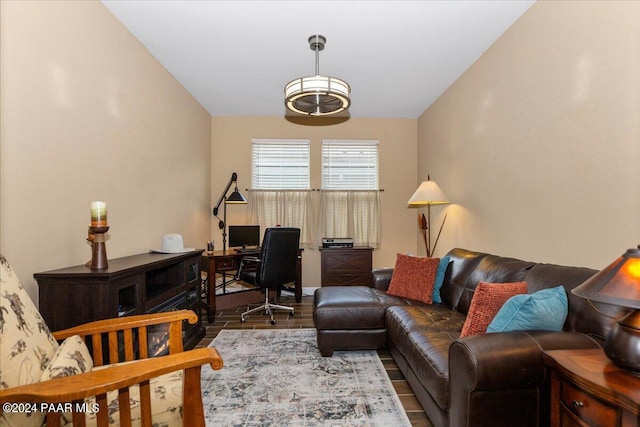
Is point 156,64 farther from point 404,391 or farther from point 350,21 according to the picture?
point 404,391

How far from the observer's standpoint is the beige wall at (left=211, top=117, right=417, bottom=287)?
200 inches

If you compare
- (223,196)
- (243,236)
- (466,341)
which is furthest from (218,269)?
(466,341)

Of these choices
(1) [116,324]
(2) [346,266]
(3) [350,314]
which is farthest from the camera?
(2) [346,266]

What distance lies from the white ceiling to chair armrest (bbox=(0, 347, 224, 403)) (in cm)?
244

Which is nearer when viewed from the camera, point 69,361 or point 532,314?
point 69,361

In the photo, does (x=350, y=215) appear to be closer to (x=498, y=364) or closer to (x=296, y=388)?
(x=296, y=388)

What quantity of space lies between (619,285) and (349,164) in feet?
13.7

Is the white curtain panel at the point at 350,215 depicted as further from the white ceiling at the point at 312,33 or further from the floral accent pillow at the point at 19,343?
the floral accent pillow at the point at 19,343

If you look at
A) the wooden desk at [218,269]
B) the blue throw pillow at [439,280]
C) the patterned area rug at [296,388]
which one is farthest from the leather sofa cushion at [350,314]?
the wooden desk at [218,269]

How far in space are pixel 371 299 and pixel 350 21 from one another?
2.33m

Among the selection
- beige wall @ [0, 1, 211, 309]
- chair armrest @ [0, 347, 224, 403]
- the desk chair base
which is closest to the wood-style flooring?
the desk chair base

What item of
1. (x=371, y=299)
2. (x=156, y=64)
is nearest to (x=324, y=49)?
(x=156, y=64)

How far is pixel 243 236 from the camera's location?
4.56 m

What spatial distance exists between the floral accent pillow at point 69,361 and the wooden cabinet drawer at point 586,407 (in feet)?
6.20
